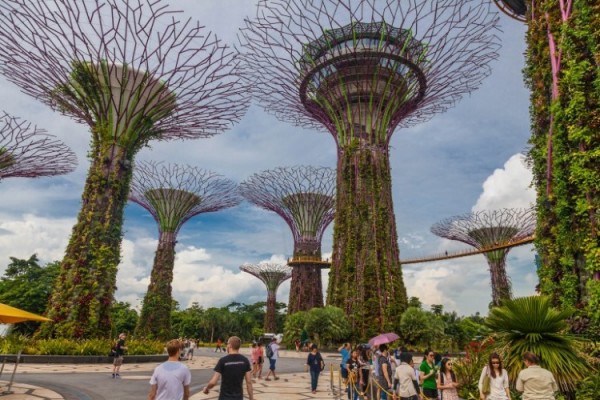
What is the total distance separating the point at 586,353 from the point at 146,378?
1063cm

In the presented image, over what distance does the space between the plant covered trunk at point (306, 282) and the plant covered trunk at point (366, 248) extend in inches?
544

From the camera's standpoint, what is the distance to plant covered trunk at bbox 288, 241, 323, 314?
42031 mm

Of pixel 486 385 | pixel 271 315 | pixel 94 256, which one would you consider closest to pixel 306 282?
pixel 271 315

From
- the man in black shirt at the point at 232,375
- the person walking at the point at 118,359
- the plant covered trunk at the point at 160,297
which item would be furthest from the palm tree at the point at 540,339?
the plant covered trunk at the point at 160,297

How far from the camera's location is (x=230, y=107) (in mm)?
20953

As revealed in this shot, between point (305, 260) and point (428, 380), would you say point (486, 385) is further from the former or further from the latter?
point (305, 260)

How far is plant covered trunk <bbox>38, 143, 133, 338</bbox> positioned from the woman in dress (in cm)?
1521

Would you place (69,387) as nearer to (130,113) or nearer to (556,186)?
(556,186)

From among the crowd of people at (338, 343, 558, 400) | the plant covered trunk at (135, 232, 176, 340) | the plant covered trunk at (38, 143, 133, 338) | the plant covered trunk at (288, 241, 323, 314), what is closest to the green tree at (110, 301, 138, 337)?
the plant covered trunk at (135, 232, 176, 340)

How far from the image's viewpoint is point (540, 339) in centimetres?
714

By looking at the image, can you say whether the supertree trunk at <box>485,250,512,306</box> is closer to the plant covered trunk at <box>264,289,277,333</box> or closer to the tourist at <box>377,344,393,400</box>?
the plant covered trunk at <box>264,289,277,333</box>

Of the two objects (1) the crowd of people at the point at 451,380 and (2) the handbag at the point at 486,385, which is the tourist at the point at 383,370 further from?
(2) the handbag at the point at 486,385

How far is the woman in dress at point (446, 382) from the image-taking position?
20.3ft

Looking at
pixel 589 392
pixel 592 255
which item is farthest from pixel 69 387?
pixel 592 255
